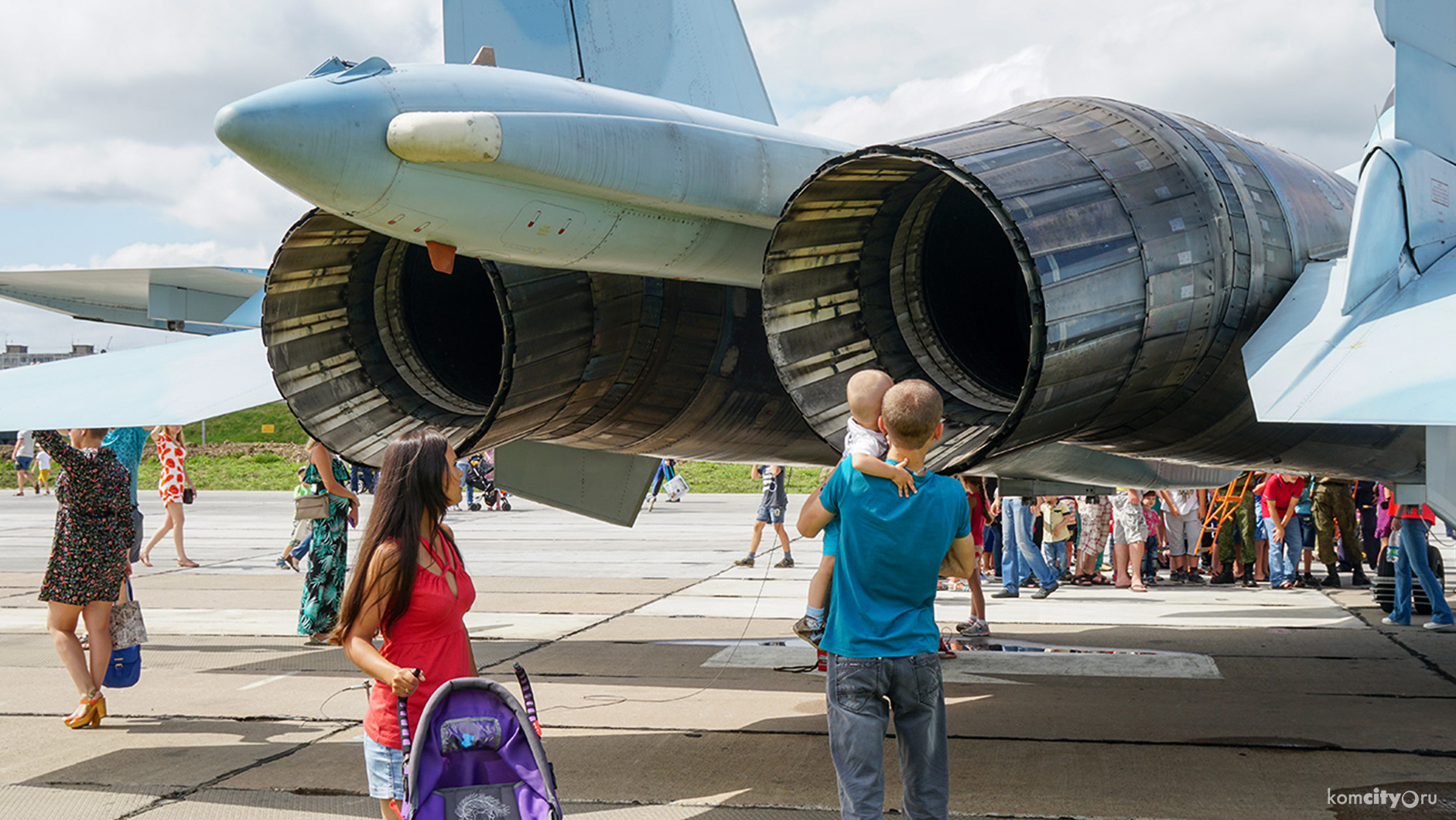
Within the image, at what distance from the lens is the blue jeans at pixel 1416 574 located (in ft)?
31.9

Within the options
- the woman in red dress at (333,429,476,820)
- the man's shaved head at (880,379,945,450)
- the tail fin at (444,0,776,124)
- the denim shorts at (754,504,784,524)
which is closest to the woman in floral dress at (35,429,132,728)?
the tail fin at (444,0,776,124)

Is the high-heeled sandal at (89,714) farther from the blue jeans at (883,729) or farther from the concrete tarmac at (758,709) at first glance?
the blue jeans at (883,729)

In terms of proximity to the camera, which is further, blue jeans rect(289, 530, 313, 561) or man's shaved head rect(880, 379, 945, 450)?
blue jeans rect(289, 530, 313, 561)

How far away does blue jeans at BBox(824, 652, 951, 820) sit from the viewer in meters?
3.62

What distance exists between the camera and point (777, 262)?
4.89 meters

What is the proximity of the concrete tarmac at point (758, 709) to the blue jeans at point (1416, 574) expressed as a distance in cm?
23

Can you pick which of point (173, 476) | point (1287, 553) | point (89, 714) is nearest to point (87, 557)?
point (89, 714)

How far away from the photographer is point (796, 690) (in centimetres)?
724

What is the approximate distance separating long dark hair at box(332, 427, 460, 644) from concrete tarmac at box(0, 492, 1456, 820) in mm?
1719

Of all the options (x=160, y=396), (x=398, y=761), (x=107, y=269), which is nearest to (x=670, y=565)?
(x=107, y=269)

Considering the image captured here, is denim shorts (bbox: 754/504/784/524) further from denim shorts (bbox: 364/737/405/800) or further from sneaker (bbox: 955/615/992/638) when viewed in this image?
denim shorts (bbox: 364/737/405/800)

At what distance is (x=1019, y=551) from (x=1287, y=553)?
3440 millimetres

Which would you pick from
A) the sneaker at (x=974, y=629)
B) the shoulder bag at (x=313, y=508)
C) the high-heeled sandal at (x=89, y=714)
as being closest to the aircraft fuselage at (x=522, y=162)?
the high-heeled sandal at (x=89, y=714)

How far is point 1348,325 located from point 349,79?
3754 mm
